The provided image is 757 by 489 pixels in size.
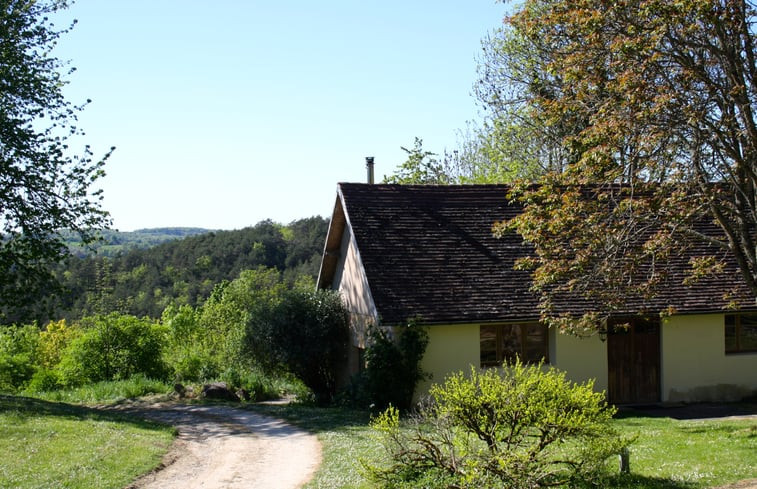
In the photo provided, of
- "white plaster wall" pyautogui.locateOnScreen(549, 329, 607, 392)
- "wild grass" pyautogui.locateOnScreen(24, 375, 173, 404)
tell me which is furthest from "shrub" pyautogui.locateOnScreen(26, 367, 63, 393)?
"white plaster wall" pyautogui.locateOnScreen(549, 329, 607, 392)

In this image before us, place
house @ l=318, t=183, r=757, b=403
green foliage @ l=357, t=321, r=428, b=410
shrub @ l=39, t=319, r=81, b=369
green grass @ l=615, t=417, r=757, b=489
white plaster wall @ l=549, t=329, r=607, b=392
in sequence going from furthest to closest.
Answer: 1. shrub @ l=39, t=319, r=81, b=369
2. white plaster wall @ l=549, t=329, r=607, b=392
3. house @ l=318, t=183, r=757, b=403
4. green foliage @ l=357, t=321, r=428, b=410
5. green grass @ l=615, t=417, r=757, b=489

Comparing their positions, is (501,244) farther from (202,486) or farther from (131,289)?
(131,289)

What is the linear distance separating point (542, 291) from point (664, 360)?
475 centimetres

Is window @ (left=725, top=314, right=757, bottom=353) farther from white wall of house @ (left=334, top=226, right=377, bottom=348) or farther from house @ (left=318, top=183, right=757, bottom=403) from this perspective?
white wall of house @ (left=334, top=226, right=377, bottom=348)

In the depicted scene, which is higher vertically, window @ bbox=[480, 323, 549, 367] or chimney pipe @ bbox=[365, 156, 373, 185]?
chimney pipe @ bbox=[365, 156, 373, 185]

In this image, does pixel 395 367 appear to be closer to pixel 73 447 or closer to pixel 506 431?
pixel 73 447

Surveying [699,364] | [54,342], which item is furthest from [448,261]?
[54,342]

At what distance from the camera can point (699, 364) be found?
21547mm

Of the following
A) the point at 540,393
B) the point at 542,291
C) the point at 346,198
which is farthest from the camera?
the point at 346,198

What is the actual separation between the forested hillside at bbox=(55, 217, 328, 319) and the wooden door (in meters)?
42.2

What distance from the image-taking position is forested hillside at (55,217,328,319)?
214 ft

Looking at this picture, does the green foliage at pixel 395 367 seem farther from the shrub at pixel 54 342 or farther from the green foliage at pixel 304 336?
the shrub at pixel 54 342

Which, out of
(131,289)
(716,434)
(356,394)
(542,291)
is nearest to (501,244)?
(542,291)

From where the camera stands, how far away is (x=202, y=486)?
12.3 m
